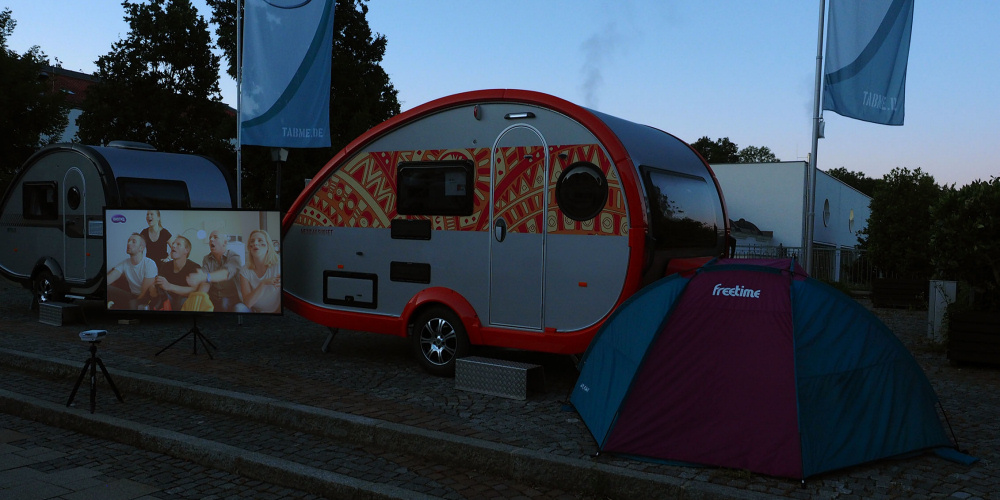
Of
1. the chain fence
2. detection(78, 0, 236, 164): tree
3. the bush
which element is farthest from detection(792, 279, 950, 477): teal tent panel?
detection(78, 0, 236, 164): tree

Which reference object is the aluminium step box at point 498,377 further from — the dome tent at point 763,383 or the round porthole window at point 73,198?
the round porthole window at point 73,198

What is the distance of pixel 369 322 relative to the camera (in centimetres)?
924

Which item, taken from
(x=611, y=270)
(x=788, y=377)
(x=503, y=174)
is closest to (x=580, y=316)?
(x=611, y=270)

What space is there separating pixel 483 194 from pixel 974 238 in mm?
6648

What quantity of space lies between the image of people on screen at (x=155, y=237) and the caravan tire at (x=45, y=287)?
15.2ft

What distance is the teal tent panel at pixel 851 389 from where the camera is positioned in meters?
5.32

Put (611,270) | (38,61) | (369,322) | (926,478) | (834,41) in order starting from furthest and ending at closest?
(38,61)
(834,41)
(369,322)
(611,270)
(926,478)

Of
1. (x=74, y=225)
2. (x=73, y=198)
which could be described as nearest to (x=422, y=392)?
(x=74, y=225)

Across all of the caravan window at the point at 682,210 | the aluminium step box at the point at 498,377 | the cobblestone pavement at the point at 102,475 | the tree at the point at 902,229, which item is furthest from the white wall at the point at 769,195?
the cobblestone pavement at the point at 102,475

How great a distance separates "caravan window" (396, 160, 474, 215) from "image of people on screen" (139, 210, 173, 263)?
309 centimetres

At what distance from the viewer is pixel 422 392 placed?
25.6ft

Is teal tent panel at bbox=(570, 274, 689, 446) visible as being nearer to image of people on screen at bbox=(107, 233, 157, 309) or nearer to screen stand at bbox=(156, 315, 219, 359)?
screen stand at bbox=(156, 315, 219, 359)

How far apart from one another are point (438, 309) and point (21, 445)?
4102mm

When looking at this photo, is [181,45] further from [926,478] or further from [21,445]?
[926,478]
